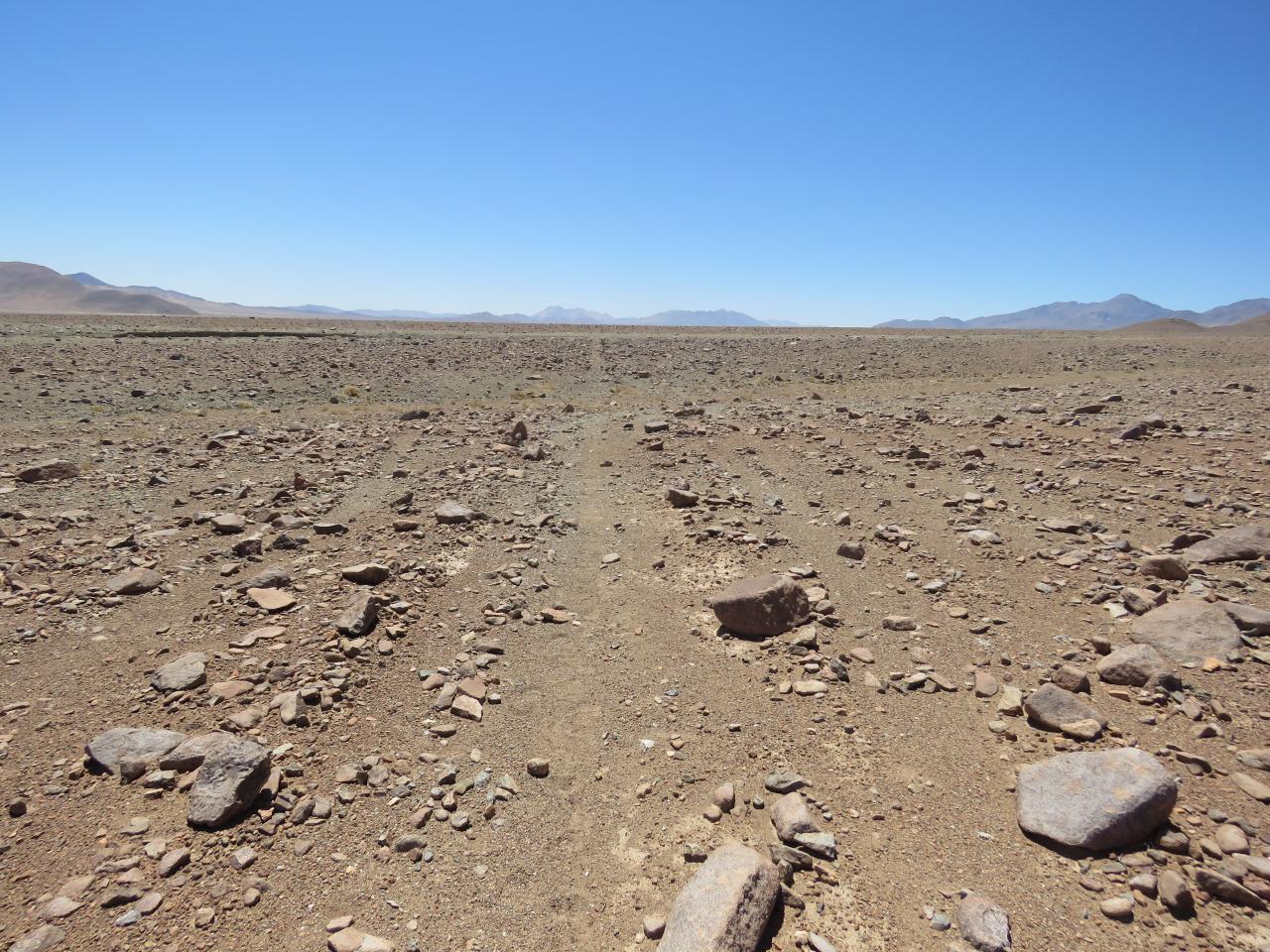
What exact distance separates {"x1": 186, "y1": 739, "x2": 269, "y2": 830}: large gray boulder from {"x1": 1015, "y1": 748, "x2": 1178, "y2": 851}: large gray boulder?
431 centimetres

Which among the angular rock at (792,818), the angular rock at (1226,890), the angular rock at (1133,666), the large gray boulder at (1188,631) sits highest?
the large gray boulder at (1188,631)

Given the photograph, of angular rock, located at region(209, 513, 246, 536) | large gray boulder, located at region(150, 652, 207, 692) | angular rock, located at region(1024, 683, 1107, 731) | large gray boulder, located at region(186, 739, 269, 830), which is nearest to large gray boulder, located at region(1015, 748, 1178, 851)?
angular rock, located at region(1024, 683, 1107, 731)

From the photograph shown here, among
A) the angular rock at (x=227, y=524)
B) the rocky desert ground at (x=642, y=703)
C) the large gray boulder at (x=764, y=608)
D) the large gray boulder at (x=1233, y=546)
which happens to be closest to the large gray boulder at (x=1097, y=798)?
the rocky desert ground at (x=642, y=703)

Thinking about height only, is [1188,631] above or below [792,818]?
above

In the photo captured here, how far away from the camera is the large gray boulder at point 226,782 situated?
11.9 feet

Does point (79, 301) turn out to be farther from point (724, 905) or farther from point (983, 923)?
point (983, 923)

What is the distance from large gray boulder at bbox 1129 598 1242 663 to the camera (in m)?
4.79

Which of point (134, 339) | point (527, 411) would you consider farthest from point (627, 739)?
point (134, 339)

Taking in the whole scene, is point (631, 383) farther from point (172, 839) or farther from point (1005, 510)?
point (172, 839)

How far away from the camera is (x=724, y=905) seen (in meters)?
2.95

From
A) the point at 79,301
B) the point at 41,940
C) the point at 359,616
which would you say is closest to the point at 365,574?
the point at 359,616

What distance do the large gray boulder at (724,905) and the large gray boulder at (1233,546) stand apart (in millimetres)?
5859

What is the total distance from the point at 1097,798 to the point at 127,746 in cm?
569

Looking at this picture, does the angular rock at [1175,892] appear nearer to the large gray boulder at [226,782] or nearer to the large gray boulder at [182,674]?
the large gray boulder at [226,782]
